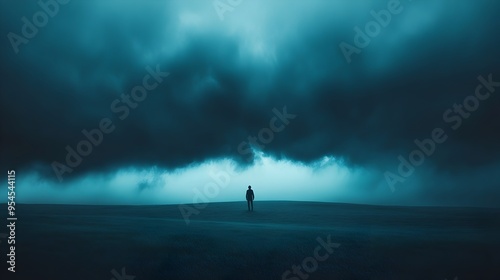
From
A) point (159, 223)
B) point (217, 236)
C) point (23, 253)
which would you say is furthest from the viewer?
Answer: point (159, 223)

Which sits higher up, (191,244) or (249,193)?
(249,193)

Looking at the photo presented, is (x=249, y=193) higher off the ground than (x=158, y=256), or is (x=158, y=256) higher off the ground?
(x=249, y=193)

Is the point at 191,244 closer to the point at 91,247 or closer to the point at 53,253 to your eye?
the point at 91,247

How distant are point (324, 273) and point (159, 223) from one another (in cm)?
1418

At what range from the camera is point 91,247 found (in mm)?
20125

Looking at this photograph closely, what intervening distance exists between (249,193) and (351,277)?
68.6 ft

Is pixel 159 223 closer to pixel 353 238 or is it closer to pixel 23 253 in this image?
pixel 23 253

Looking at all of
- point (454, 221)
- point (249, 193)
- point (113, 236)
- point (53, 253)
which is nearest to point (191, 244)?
point (113, 236)

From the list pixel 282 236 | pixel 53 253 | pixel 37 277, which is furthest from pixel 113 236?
pixel 282 236

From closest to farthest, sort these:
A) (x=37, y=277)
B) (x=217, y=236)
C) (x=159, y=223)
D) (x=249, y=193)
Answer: (x=37, y=277) → (x=217, y=236) → (x=159, y=223) → (x=249, y=193)

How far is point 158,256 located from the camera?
19.8 m

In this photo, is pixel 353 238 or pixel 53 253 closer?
pixel 53 253

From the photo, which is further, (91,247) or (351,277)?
(91,247)

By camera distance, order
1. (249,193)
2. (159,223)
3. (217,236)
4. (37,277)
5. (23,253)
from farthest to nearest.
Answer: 1. (249,193)
2. (159,223)
3. (217,236)
4. (23,253)
5. (37,277)
